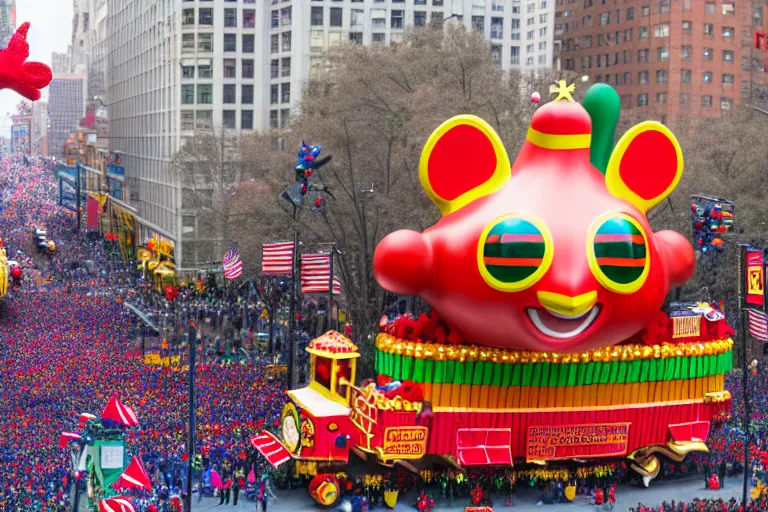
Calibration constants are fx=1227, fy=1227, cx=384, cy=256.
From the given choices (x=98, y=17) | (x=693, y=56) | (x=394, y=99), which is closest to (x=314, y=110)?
(x=394, y=99)

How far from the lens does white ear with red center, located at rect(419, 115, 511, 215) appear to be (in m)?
28.3

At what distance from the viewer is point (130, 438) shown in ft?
103

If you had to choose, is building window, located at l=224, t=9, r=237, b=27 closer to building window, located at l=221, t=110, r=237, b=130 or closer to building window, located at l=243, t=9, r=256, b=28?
building window, located at l=243, t=9, r=256, b=28

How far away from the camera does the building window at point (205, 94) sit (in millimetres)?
74812

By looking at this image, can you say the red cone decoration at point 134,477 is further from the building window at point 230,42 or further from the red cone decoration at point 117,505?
the building window at point 230,42

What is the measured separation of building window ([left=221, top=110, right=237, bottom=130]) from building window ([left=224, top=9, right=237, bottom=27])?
529cm

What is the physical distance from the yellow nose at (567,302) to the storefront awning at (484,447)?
424 cm

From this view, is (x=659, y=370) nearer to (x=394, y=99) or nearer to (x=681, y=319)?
(x=681, y=319)

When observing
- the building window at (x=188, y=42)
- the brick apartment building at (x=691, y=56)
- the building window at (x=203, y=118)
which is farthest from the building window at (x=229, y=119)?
the brick apartment building at (x=691, y=56)

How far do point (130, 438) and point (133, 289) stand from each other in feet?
106

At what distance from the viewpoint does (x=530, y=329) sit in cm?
Answer: 2697

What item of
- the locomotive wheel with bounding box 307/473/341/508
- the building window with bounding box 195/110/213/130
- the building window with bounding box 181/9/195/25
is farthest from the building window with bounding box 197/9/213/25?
the locomotive wheel with bounding box 307/473/341/508

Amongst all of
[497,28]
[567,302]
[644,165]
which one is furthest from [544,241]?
[497,28]

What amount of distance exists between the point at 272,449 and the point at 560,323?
24.8 ft
